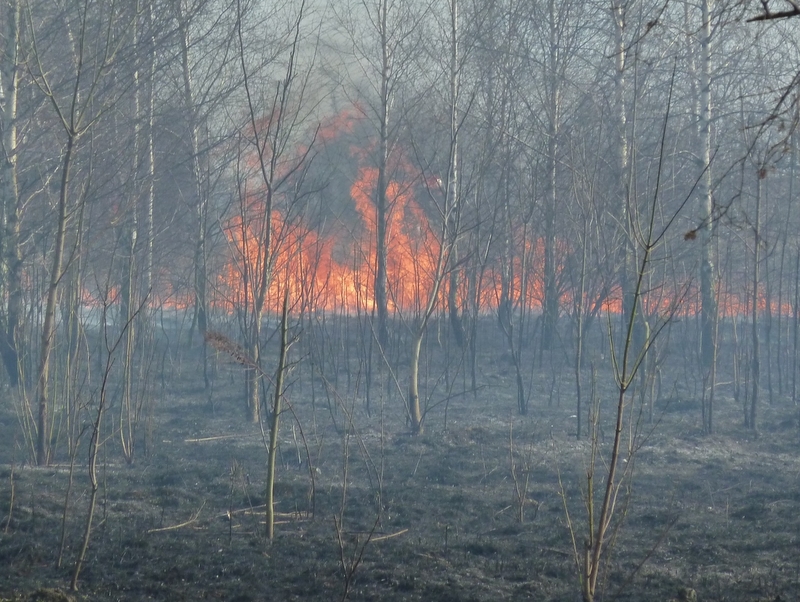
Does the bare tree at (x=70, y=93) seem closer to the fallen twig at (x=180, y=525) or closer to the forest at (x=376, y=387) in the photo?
the forest at (x=376, y=387)

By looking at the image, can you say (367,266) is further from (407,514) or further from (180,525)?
(180,525)

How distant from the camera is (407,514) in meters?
5.28

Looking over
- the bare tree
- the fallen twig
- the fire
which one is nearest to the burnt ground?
the fallen twig

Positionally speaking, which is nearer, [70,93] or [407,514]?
[407,514]

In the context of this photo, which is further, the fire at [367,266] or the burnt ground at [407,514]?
the fire at [367,266]

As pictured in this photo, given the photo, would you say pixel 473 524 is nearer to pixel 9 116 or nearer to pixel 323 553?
pixel 323 553

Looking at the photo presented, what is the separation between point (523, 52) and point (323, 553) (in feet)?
31.1

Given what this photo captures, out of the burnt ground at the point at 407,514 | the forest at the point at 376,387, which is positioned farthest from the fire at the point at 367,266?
the burnt ground at the point at 407,514

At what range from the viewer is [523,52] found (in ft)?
39.0

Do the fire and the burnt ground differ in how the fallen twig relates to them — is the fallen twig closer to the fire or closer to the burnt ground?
the burnt ground

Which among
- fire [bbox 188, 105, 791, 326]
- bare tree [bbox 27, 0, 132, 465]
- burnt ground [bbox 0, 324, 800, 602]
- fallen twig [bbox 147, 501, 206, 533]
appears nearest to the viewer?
burnt ground [bbox 0, 324, 800, 602]

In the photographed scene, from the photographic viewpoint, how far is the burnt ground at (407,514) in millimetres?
3576

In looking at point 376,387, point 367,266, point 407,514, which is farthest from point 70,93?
point 407,514

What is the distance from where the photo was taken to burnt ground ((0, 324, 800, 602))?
358cm
